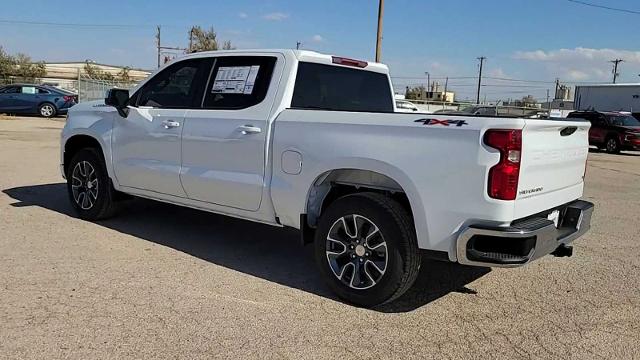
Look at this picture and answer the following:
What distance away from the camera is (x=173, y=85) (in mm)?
5777

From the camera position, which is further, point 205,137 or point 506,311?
point 205,137

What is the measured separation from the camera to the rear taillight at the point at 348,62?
212 inches

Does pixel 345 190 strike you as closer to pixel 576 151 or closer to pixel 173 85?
pixel 576 151

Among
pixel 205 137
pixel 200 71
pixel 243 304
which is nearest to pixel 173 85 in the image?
pixel 200 71

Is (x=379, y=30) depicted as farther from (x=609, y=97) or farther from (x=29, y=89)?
(x=609, y=97)

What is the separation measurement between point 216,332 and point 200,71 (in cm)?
279

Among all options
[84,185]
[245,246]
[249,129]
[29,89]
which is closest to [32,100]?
[29,89]

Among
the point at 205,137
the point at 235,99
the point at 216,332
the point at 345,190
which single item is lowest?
the point at 216,332

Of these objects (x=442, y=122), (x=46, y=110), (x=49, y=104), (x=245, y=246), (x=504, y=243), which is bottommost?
→ (x=245, y=246)

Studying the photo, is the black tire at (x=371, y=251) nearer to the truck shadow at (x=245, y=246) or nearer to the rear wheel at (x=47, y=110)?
the truck shadow at (x=245, y=246)

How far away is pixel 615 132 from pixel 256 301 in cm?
2216

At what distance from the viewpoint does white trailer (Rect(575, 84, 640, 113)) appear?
117 feet

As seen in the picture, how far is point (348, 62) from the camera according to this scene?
5562 mm

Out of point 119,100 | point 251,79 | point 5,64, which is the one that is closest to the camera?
point 251,79
